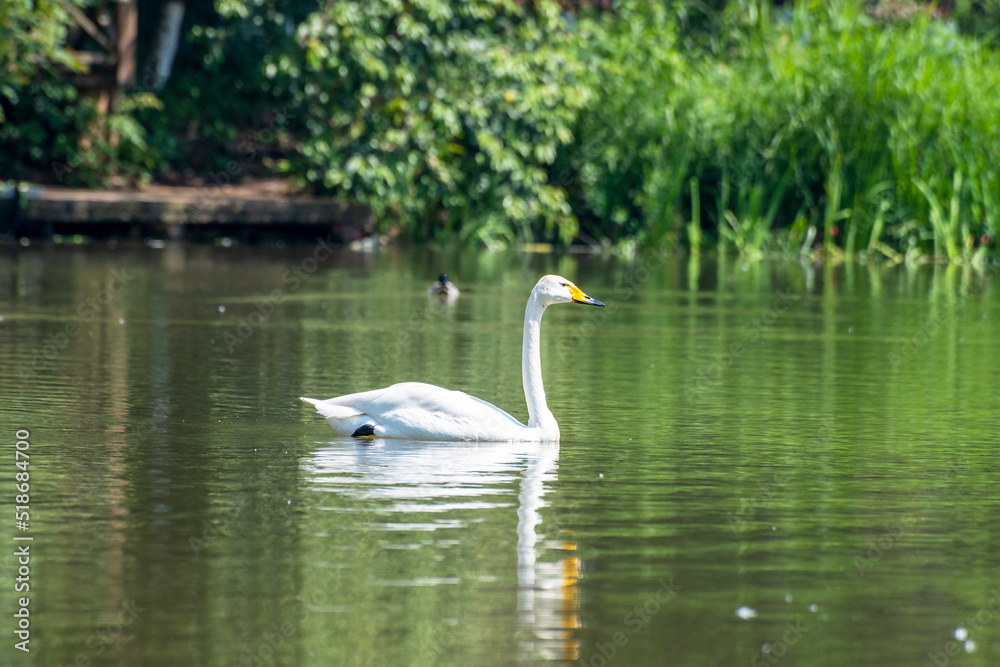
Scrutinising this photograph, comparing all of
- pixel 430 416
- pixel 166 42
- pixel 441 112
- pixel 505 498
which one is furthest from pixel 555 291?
pixel 166 42

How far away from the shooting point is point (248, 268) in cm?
→ 2366

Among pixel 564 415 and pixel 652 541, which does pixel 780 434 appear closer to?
pixel 564 415

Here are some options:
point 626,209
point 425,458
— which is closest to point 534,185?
point 626,209

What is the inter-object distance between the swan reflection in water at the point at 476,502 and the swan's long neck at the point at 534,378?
0.45 ft

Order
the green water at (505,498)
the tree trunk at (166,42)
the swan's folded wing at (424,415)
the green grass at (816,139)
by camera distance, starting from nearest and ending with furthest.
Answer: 1. the green water at (505,498)
2. the swan's folded wing at (424,415)
3. the green grass at (816,139)
4. the tree trunk at (166,42)

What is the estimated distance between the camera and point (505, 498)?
8.21m

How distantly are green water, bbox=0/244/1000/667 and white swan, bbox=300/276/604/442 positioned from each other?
142mm

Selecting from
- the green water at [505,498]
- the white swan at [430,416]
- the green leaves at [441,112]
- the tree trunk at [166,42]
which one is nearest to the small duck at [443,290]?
the green water at [505,498]

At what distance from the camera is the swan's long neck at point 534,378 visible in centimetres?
985

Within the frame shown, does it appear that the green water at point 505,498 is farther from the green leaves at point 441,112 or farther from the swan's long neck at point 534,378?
the green leaves at point 441,112

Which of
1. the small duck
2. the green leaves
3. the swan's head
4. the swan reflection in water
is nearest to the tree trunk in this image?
the green leaves

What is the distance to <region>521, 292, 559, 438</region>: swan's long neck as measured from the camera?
985cm

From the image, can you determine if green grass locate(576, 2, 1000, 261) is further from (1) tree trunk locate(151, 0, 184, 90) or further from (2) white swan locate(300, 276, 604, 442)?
(2) white swan locate(300, 276, 604, 442)

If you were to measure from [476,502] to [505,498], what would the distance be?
0.62 feet
